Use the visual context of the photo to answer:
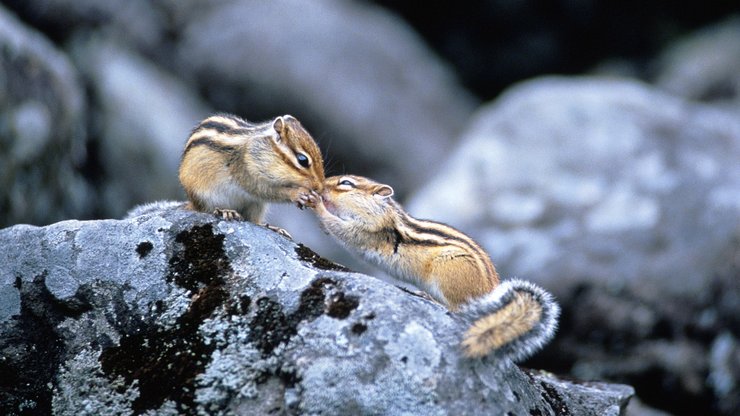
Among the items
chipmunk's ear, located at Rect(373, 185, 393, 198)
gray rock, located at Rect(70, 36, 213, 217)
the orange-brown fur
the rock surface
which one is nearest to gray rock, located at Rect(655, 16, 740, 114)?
the rock surface

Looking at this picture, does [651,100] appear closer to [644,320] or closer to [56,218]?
[644,320]

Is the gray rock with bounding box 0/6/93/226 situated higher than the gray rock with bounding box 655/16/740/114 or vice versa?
the gray rock with bounding box 655/16/740/114

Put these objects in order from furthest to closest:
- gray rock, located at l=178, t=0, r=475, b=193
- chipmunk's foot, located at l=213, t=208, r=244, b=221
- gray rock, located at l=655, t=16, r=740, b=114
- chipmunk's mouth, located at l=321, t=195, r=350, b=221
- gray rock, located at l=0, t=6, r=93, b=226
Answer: gray rock, located at l=655, t=16, r=740, b=114 < gray rock, located at l=178, t=0, r=475, b=193 < gray rock, located at l=0, t=6, r=93, b=226 < chipmunk's mouth, located at l=321, t=195, r=350, b=221 < chipmunk's foot, located at l=213, t=208, r=244, b=221

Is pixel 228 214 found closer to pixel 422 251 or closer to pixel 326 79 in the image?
pixel 422 251

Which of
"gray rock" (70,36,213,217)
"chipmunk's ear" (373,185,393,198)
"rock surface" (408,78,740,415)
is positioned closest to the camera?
"chipmunk's ear" (373,185,393,198)

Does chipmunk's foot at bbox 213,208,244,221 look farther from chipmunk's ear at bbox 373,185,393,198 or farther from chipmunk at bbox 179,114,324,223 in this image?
chipmunk's ear at bbox 373,185,393,198

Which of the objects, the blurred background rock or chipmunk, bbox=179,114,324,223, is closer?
chipmunk, bbox=179,114,324,223

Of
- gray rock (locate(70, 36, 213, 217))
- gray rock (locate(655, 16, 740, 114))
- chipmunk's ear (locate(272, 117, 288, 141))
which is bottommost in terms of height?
chipmunk's ear (locate(272, 117, 288, 141))
